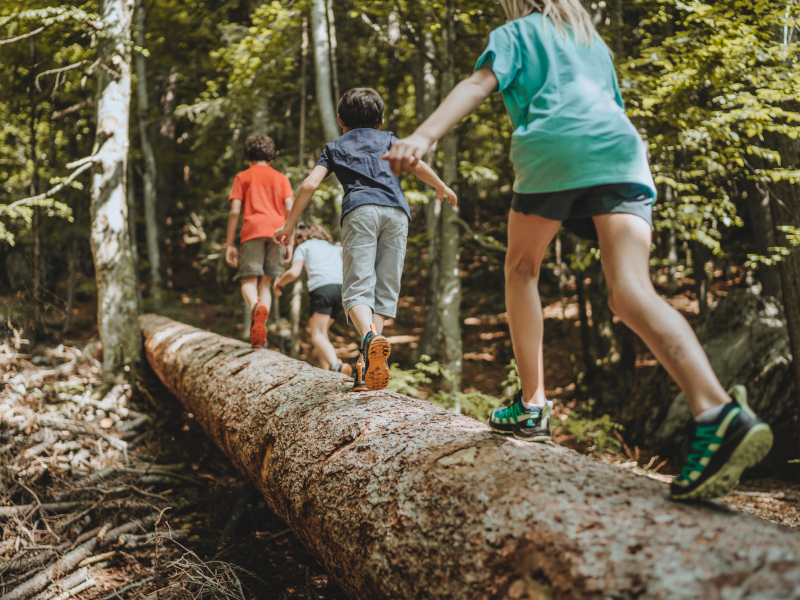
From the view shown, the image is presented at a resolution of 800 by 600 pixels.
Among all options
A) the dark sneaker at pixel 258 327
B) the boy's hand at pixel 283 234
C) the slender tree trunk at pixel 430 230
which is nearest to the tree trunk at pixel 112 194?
the dark sneaker at pixel 258 327

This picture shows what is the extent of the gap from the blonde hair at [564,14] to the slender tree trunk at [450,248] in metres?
5.41

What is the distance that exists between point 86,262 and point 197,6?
32.0 feet

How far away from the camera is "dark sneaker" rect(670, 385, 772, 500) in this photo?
132cm

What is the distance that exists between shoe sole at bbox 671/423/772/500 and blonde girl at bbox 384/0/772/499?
0.16 m

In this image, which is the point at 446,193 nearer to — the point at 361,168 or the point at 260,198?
the point at 361,168

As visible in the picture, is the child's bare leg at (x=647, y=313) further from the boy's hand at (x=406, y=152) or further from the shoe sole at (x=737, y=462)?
the boy's hand at (x=406, y=152)

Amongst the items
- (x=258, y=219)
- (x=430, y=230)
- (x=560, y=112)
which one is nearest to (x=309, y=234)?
(x=258, y=219)

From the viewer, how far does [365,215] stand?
3090mm

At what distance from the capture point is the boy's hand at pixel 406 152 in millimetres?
1679

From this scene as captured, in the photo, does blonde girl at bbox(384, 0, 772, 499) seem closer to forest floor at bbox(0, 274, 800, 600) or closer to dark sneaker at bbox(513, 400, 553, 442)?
dark sneaker at bbox(513, 400, 553, 442)

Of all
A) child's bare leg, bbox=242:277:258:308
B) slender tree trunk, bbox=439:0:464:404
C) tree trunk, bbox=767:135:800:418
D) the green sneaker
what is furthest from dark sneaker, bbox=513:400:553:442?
slender tree trunk, bbox=439:0:464:404

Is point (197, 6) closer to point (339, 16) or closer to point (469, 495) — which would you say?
point (339, 16)

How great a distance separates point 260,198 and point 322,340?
1630 millimetres

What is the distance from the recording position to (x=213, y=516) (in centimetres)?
367
